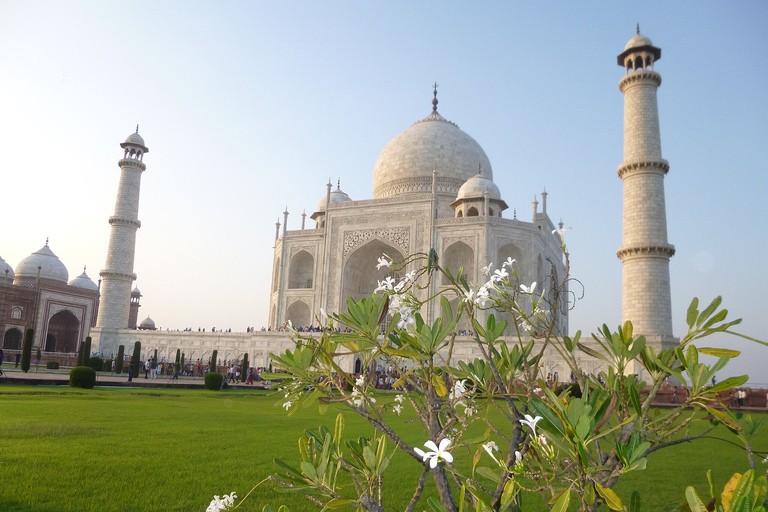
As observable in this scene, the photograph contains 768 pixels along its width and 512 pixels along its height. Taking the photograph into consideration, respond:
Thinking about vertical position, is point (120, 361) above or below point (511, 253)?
below

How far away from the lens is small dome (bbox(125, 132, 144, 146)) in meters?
25.0

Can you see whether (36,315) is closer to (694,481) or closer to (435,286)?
(435,286)

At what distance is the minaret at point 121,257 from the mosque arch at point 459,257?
12772 millimetres

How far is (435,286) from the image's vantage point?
20.9 meters

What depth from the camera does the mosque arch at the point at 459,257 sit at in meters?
21.8

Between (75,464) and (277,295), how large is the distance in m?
20.1

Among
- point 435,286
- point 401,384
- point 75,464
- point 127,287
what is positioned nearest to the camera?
point 401,384

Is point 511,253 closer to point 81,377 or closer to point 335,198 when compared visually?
point 335,198

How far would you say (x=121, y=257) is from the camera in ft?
77.6

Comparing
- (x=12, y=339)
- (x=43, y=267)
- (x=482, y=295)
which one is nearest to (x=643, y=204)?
(x=482, y=295)

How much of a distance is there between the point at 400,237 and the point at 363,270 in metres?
2.77

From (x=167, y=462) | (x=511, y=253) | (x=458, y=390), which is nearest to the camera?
(x=458, y=390)

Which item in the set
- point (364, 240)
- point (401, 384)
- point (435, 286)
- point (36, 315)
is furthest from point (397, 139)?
point (401, 384)

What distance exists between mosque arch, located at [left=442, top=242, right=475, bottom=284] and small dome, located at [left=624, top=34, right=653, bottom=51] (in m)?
8.44
